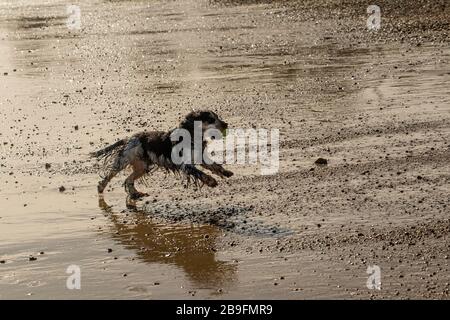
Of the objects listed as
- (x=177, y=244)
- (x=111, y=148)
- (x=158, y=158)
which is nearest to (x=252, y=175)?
(x=158, y=158)

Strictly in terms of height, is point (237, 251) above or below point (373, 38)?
below

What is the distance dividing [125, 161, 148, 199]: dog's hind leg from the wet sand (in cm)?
17

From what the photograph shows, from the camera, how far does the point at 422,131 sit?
11.3m

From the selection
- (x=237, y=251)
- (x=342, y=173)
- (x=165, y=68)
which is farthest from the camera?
(x=165, y=68)

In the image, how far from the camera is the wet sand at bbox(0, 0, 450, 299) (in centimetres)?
756

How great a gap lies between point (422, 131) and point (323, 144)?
1338 mm

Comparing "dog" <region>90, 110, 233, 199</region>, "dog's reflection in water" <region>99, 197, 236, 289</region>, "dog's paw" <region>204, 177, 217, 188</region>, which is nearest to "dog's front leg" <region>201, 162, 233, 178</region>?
"dog" <region>90, 110, 233, 199</region>

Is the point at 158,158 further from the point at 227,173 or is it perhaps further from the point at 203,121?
Answer: the point at 227,173

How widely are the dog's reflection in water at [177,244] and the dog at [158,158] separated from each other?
0.45 metres

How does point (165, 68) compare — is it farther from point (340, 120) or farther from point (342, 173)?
point (342, 173)

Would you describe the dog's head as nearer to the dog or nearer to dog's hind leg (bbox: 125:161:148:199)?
the dog

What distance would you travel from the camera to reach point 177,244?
8.50 meters
